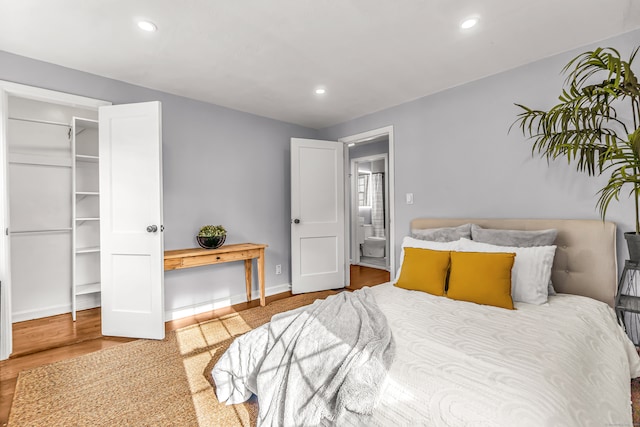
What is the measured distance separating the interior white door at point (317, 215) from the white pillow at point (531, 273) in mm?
2385

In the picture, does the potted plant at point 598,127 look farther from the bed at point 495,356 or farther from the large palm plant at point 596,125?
the bed at point 495,356

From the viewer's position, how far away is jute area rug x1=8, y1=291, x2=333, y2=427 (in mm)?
1617

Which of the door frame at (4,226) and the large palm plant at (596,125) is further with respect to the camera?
the door frame at (4,226)

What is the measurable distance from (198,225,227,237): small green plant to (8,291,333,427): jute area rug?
1064 mm

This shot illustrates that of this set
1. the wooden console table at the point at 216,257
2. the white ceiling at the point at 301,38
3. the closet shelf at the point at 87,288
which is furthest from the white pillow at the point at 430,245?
the closet shelf at the point at 87,288

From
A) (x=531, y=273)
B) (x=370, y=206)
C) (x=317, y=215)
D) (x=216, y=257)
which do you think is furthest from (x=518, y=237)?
(x=370, y=206)

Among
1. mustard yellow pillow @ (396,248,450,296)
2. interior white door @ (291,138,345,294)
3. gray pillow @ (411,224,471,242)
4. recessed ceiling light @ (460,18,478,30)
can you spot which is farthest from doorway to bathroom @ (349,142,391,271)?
recessed ceiling light @ (460,18,478,30)

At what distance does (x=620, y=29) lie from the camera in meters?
2.12

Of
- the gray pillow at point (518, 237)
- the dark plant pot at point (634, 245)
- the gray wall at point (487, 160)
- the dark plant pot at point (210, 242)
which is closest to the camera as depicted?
the dark plant pot at point (634, 245)

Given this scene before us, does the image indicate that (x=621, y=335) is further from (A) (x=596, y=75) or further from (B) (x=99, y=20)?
(B) (x=99, y=20)

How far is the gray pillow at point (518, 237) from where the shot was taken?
7.20 feet

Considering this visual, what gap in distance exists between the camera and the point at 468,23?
2.03m

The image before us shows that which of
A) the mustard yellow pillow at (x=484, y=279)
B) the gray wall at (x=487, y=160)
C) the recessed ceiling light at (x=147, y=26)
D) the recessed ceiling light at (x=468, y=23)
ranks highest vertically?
the recessed ceiling light at (x=147, y=26)

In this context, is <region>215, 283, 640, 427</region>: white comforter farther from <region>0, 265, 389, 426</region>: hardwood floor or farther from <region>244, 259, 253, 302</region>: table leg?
<region>244, 259, 253, 302</region>: table leg
